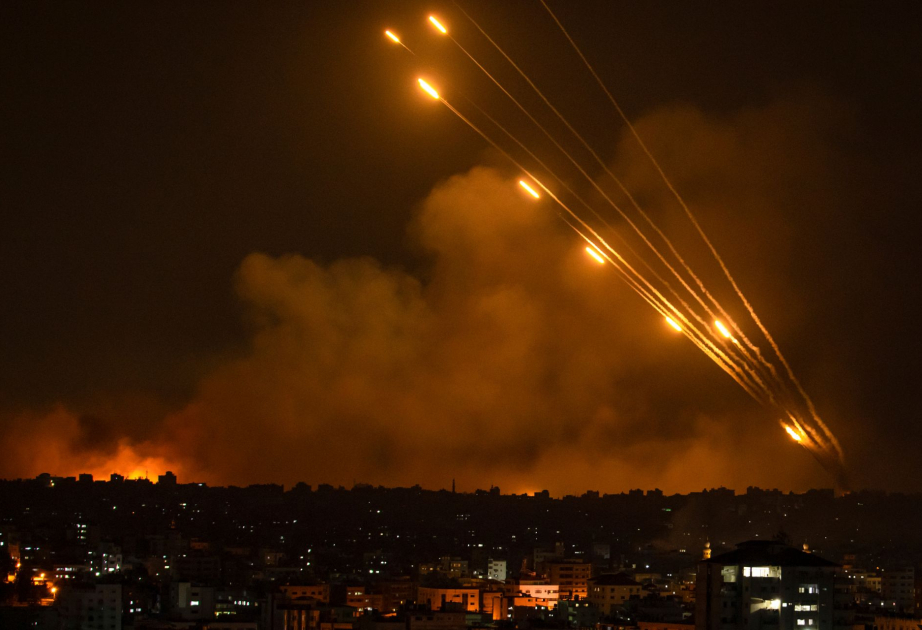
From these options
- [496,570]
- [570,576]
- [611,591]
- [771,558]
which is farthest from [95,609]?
[496,570]

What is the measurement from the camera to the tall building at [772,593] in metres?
21.5

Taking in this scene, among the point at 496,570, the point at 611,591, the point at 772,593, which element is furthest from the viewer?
the point at 496,570

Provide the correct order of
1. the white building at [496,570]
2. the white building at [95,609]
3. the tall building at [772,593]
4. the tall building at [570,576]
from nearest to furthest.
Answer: the tall building at [772,593] → the white building at [95,609] → the tall building at [570,576] → the white building at [496,570]

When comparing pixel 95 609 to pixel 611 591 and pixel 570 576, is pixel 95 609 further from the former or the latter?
pixel 570 576

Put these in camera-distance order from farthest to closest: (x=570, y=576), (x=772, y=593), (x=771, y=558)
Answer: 1. (x=570, y=576)
2. (x=771, y=558)
3. (x=772, y=593)

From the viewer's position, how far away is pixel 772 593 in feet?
70.5

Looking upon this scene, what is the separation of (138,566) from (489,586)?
9.66 m

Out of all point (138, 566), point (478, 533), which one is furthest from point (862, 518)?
point (138, 566)

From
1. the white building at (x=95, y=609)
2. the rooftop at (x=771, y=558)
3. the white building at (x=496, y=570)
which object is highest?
the rooftop at (x=771, y=558)

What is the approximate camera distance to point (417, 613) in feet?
99.6

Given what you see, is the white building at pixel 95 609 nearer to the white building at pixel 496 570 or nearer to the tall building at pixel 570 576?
the tall building at pixel 570 576

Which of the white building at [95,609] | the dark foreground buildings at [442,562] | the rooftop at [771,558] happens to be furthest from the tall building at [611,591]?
the rooftop at [771,558]

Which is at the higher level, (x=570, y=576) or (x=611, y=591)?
(x=570, y=576)

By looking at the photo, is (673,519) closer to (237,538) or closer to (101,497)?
(237,538)
